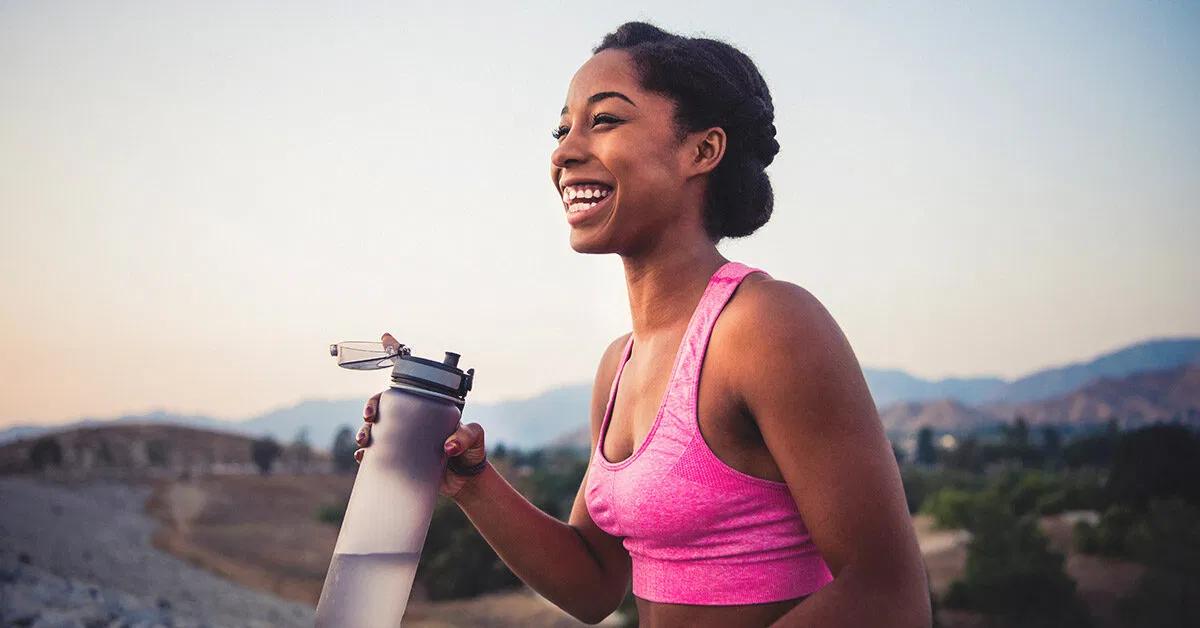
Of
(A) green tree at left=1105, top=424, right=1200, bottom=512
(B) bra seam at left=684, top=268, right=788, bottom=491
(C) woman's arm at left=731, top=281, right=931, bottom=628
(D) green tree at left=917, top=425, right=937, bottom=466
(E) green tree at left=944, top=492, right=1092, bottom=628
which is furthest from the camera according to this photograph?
(D) green tree at left=917, top=425, right=937, bottom=466

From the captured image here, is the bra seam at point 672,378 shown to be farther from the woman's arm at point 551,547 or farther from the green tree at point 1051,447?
the green tree at point 1051,447

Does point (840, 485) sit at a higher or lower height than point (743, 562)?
higher

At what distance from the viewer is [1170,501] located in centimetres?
1948

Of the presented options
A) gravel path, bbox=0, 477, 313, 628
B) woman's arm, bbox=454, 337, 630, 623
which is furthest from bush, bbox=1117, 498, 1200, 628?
woman's arm, bbox=454, 337, 630, 623

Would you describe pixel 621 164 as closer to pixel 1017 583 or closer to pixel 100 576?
pixel 100 576

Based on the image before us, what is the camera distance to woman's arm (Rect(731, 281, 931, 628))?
1.55 metres

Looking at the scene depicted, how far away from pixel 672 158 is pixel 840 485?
2.69ft

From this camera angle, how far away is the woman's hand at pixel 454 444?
6.46 ft

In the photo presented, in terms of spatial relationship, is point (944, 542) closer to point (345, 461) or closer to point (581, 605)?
point (345, 461)

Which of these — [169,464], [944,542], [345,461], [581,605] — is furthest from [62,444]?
[581,605]

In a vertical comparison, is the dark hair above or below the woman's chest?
above

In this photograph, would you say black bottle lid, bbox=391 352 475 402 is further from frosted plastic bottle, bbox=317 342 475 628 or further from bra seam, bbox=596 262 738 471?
bra seam, bbox=596 262 738 471

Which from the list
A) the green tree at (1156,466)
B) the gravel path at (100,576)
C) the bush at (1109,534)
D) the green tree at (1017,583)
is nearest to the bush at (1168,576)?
the green tree at (1017,583)

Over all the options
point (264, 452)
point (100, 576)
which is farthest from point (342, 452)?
point (100, 576)
